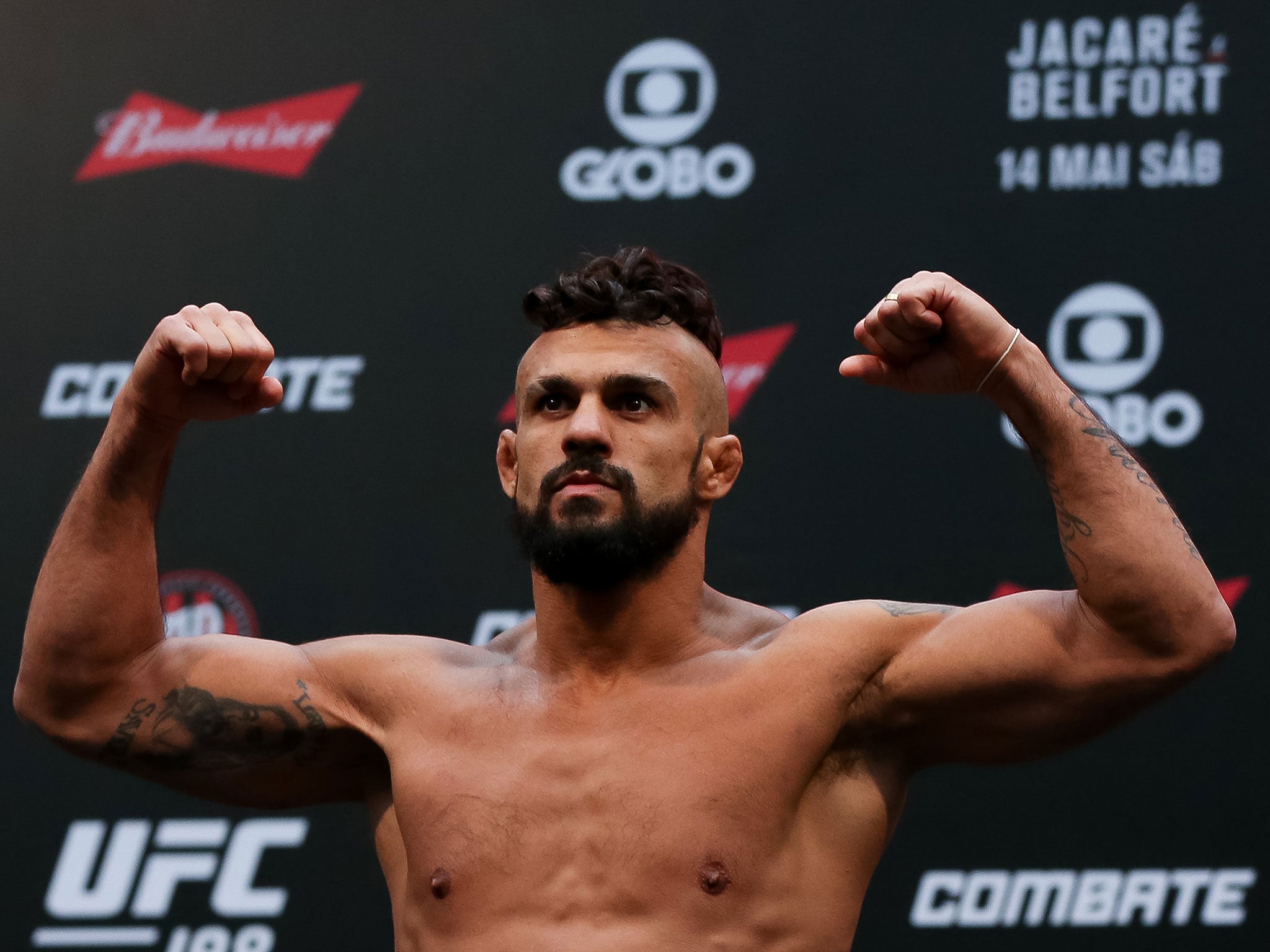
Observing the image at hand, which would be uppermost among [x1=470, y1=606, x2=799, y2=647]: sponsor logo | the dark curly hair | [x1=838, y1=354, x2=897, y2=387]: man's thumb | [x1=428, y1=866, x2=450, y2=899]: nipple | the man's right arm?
the dark curly hair

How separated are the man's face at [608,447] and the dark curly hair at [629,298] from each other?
0.02 metres

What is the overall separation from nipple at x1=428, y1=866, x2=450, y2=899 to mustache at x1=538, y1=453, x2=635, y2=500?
49 centimetres

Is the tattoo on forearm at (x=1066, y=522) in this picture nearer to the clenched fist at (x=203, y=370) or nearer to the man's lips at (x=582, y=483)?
the man's lips at (x=582, y=483)

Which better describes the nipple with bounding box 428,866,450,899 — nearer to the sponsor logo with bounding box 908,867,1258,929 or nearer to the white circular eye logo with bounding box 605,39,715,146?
the sponsor logo with bounding box 908,867,1258,929

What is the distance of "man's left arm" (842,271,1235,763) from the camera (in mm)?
1740

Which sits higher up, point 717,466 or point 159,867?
point 717,466

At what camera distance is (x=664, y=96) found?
297 centimetres

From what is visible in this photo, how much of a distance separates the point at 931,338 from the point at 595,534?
1.61ft

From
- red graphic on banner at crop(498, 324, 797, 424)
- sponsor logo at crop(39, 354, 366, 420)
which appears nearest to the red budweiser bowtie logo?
sponsor logo at crop(39, 354, 366, 420)

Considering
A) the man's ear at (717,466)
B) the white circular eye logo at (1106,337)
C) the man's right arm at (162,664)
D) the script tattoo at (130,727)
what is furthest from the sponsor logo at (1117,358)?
the script tattoo at (130,727)

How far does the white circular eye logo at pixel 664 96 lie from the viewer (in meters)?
2.96

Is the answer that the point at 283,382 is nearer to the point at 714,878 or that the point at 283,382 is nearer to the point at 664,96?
the point at 664,96

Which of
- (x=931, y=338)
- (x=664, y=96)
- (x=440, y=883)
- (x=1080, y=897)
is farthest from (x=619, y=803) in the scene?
(x=664, y=96)

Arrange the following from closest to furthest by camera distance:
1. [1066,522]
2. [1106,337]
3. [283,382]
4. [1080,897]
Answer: [1066,522] → [1080,897] → [1106,337] → [283,382]
